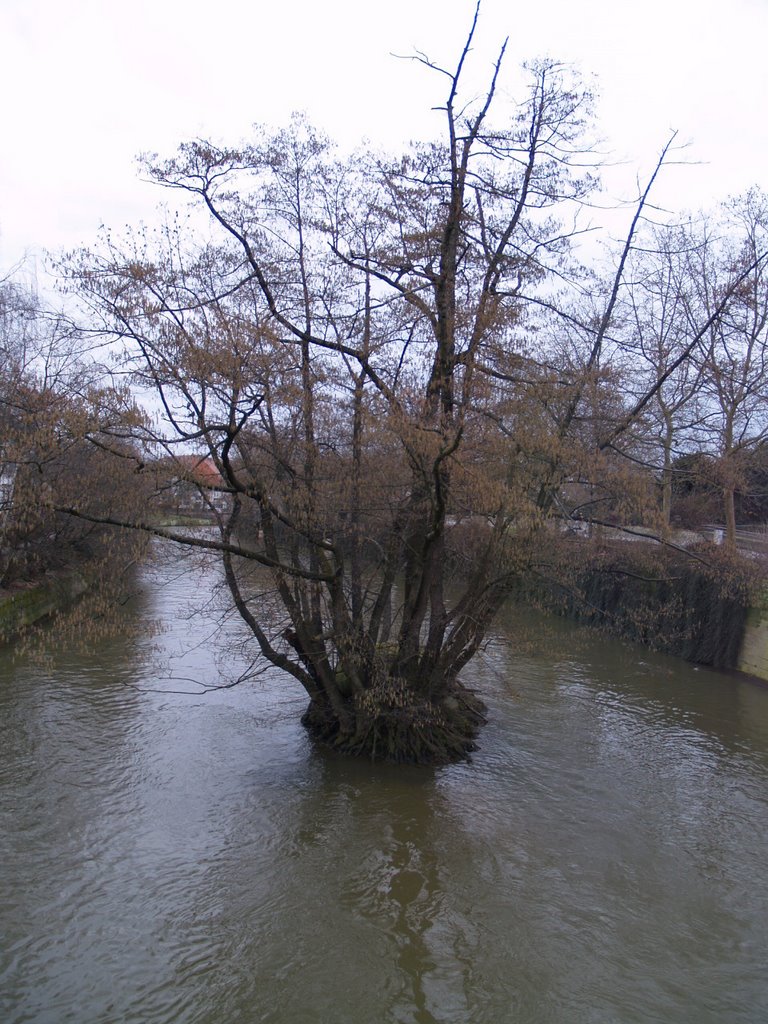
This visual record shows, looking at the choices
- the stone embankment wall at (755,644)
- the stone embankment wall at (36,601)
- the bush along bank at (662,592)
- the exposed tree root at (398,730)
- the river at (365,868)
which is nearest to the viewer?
the river at (365,868)

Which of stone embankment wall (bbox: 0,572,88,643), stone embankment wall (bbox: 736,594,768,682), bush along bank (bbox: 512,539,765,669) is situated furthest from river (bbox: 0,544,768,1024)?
stone embankment wall (bbox: 736,594,768,682)

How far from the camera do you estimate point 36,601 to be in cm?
1791

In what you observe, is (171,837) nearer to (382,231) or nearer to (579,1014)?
(579,1014)

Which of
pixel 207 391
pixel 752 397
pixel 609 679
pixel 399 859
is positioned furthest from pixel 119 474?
pixel 752 397

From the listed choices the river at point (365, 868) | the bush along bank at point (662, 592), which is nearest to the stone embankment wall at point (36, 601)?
the river at point (365, 868)

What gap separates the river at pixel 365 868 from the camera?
5848 mm

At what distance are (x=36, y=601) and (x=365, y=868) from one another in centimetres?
1262

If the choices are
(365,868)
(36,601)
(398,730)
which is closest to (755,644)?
(398,730)

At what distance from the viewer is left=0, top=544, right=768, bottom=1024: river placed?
5848 mm

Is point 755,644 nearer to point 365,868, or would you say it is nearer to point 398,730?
point 398,730

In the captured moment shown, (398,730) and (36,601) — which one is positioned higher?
A: (36,601)

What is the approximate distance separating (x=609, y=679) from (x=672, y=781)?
5.44 metres

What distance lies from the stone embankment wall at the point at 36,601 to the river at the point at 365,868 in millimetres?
3352

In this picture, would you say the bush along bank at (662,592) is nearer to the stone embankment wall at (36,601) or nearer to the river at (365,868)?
the river at (365,868)
